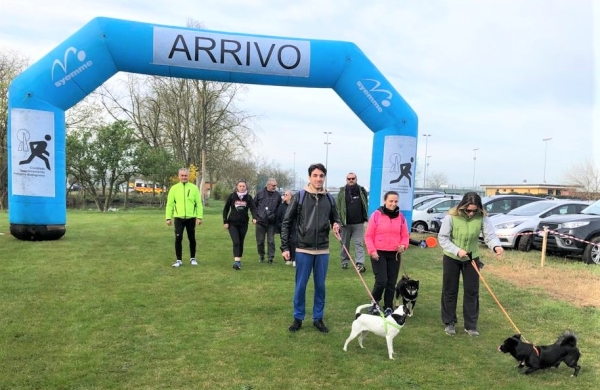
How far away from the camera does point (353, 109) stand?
36.8 ft

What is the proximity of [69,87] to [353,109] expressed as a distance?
642 centimetres

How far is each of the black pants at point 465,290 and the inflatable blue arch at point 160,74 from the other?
5.71 metres

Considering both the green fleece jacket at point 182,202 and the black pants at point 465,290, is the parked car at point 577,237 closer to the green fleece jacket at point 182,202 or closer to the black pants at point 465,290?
the black pants at point 465,290

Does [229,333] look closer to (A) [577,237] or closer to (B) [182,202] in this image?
(B) [182,202]

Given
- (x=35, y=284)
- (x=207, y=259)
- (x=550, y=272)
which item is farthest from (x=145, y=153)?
(x=550, y=272)

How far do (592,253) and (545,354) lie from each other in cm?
703

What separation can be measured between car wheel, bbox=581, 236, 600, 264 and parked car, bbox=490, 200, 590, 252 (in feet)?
4.65

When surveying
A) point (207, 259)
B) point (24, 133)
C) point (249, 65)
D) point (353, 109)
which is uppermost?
point (249, 65)

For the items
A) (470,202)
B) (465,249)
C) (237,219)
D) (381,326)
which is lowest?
(381,326)

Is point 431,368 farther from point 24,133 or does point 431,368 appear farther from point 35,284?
point 24,133

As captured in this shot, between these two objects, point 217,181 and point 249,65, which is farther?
point 217,181

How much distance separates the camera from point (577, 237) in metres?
10.1

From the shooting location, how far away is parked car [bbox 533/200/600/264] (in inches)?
393

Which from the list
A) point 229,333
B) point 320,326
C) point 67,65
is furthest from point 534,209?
point 67,65
